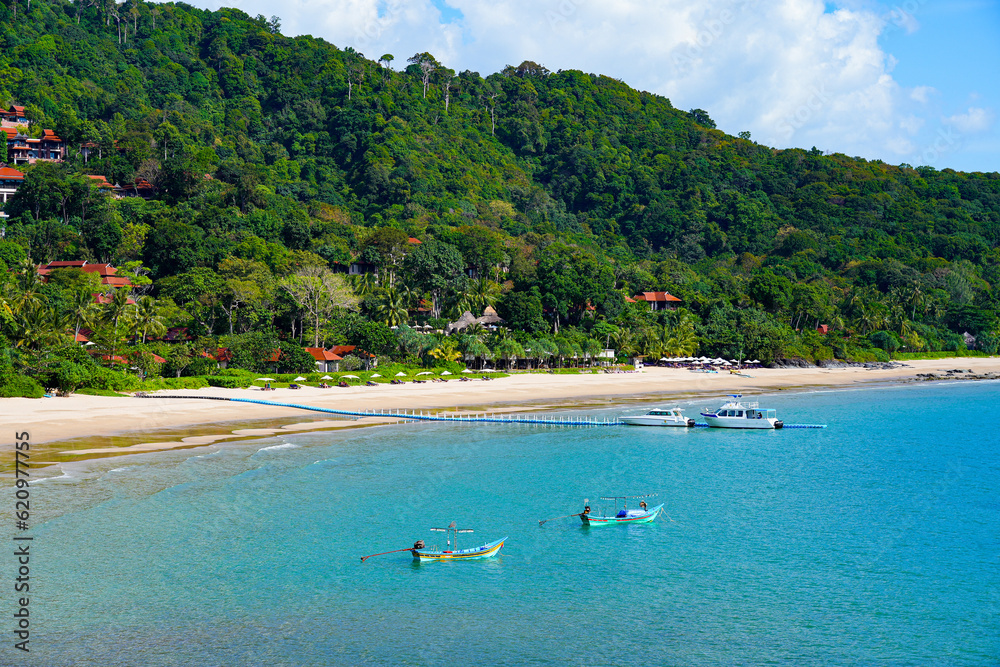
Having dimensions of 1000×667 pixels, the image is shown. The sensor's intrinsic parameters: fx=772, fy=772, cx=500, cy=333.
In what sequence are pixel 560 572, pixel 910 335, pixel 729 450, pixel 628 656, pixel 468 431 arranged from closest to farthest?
pixel 628 656 < pixel 560 572 < pixel 729 450 < pixel 468 431 < pixel 910 335

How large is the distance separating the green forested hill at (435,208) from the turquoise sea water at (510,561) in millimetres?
32071

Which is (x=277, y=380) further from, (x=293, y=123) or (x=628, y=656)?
(x=293, y=123)

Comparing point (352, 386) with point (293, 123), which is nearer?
point (352, 386)

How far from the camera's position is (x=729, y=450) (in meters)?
45.1

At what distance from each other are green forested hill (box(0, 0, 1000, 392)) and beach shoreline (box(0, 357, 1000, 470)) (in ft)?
26.2

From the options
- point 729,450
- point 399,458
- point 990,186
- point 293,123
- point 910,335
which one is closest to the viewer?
point 399,458

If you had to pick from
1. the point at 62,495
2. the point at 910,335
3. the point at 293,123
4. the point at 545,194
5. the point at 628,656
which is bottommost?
the point at 628,656

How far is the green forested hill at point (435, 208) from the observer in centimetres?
8812

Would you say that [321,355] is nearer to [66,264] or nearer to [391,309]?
[391,309]

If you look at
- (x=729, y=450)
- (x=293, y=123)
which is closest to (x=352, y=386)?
(x=729, y=450)

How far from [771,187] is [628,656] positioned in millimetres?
180880

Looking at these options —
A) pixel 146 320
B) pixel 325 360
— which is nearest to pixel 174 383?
pixel 146 320

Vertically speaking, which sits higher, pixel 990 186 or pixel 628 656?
pixel 990 186

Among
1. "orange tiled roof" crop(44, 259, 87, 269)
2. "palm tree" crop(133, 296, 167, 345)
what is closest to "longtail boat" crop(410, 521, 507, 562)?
"palm tree" crop(133, 296, 167, 345)
